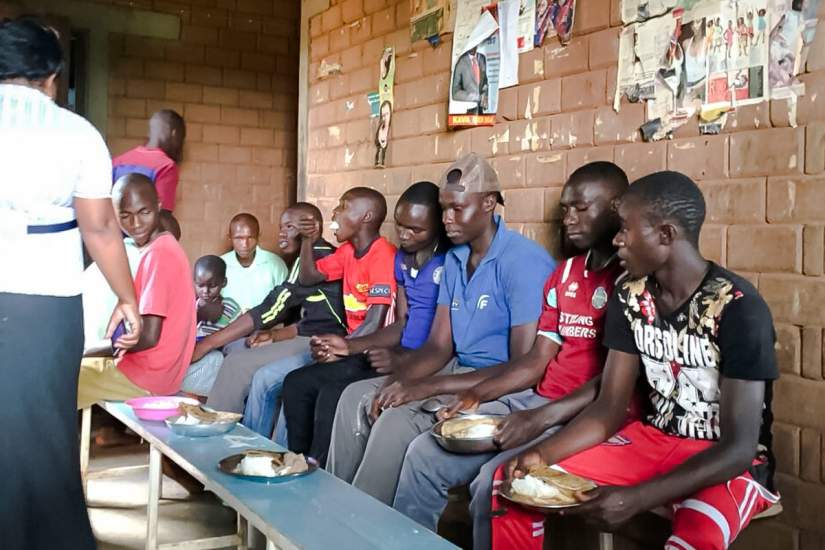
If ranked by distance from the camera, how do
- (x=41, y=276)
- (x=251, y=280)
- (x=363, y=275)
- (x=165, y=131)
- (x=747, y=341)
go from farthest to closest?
(x=165, y=131) → (x=251, y=280) → (x=363, y=275) → (x=41, y=276) → (x=747, y=341)

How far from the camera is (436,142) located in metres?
4.41

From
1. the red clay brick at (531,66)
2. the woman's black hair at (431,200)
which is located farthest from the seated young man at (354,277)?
the red clay brick at (531,66)

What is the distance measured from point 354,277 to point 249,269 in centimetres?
127

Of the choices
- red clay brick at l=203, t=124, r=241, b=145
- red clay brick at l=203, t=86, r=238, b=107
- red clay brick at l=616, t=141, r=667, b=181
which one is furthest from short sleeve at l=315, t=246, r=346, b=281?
red clay brick at l=203, t=86, r=238, b=107

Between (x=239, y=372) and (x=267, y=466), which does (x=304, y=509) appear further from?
(x=239, y=372)

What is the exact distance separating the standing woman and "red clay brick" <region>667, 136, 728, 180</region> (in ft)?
6.36

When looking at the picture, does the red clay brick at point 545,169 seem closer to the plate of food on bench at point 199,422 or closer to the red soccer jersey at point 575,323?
the red soccer jersey at point 575,323

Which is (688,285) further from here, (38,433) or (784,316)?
(38,433)

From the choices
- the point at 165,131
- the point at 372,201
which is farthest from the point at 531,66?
the point at 165,131

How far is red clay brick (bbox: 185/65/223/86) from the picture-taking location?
6961mm

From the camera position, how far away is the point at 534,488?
2.23 metres

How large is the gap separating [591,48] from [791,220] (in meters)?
1.16

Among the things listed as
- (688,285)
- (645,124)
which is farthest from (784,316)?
(645,124)

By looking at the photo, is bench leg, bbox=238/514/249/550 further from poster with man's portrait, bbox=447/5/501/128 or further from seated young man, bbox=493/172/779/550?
poster with man's portrait, bbox=447/5/501/128
